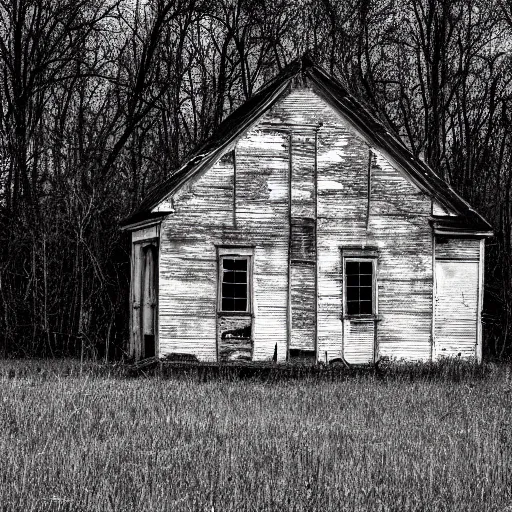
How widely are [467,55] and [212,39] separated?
28.2 ft

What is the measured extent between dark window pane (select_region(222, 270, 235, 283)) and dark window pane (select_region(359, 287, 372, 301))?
2.72 m

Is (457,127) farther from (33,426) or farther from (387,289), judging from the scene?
(33,426)

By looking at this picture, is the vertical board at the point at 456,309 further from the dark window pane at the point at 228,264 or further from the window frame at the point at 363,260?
the dark window pane at the point at 228,264

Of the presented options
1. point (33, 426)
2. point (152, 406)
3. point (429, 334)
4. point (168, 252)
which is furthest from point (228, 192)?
point (33, 426)

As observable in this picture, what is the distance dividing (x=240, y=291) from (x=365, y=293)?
2.66m

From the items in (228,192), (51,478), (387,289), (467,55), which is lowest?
(51,478)

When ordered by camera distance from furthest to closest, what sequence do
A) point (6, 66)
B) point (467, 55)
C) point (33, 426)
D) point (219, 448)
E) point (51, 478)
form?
point (467, 55) → point (6, 66) → point (33, 426) → point (219, 448) → point (51, 478)

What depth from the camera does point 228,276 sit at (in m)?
20.0

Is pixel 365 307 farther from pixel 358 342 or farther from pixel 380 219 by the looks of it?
pixel 380 219

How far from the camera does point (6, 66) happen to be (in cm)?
2969

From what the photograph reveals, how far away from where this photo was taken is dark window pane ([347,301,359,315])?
20250mm

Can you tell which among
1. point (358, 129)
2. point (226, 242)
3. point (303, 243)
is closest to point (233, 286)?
point (226, 242)

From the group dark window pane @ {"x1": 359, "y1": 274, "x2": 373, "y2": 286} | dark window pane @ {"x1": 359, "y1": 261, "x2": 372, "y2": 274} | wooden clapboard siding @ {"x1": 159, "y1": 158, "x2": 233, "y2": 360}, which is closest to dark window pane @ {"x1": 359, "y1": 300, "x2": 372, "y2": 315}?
dark window pane @ {"x1": 359, "y1": 274, "x2": 373, "y2": 286}

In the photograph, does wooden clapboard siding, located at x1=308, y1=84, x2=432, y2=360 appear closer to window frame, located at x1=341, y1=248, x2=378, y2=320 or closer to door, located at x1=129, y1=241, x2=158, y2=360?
window frame, located at x1=341, y1=248, x2=378, y2=320
